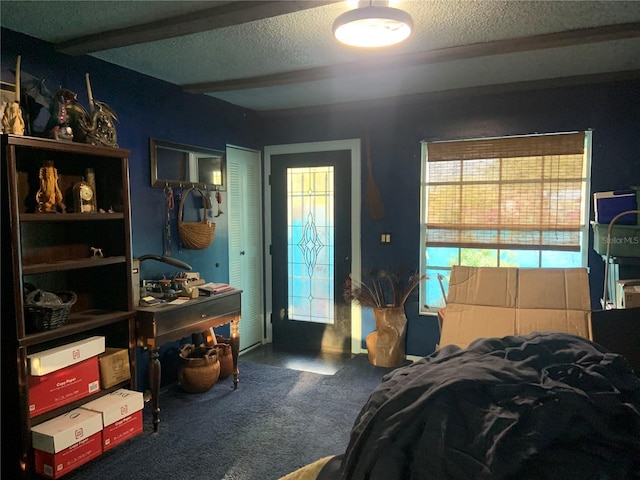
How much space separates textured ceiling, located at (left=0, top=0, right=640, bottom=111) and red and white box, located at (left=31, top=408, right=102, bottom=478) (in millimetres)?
1993

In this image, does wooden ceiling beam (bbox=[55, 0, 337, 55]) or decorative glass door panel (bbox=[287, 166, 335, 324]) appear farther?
decorative glass door panel (bbox=[287, 166, 335, 324])

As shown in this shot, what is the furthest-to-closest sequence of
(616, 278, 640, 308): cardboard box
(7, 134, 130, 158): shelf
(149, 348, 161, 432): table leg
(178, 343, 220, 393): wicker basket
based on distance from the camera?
1. (178, 343, 220, 393): wicker basket
2. (149, 348, 161, 432): table leg
3. (616, 278, 640, 308): cardboard box
4. (7, 134, 130, 158): shelf

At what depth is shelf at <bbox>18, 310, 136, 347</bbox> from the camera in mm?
2281

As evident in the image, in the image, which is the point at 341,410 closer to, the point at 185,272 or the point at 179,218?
the point at 185,272

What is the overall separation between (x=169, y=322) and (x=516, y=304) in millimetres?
2143

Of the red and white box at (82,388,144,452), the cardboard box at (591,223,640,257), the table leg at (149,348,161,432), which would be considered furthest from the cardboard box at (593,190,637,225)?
the red and white box at (82,388,144,452)

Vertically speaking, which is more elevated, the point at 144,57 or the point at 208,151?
the point at 144,57

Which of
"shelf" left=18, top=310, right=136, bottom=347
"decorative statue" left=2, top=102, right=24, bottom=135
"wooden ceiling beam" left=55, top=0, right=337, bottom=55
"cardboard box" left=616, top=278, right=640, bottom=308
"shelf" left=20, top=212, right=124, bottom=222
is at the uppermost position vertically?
"wooden ceiling beam" left=55, top=0, right=337, bottom=55

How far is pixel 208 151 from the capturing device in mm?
3961

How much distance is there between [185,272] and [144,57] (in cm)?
155

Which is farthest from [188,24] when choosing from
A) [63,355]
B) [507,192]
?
[507,192]

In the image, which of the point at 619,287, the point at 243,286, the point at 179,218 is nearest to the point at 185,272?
the point at 179,218

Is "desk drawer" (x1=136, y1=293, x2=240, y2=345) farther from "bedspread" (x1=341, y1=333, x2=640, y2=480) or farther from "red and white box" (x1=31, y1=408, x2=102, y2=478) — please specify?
"bedspread" (x1=341, y1=333, x2=640, y2=480)

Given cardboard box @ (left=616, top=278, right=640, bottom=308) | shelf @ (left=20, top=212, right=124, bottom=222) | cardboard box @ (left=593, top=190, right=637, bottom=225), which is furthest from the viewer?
cardboard box @ (left=593, top=190, right=637, bottom=225)
